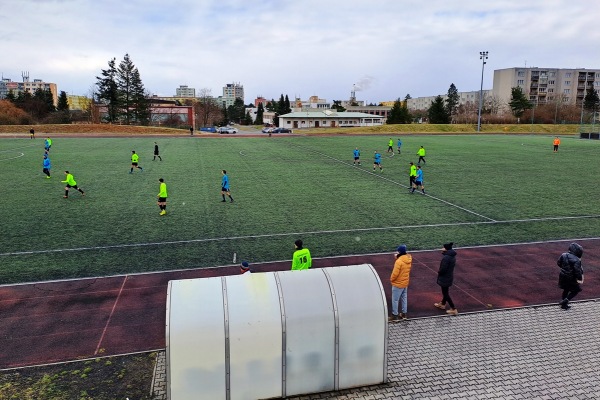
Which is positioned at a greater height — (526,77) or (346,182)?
(526,77)

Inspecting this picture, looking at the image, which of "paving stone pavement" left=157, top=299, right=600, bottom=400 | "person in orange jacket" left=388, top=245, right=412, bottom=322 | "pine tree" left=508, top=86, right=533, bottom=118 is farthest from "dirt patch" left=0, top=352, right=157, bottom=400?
"pine tree" left=508, top=86, right=533, bottom=118

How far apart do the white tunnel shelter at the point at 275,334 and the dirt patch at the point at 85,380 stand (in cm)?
119

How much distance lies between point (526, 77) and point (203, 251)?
122 metres

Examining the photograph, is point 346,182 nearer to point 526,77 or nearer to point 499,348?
point 499,348

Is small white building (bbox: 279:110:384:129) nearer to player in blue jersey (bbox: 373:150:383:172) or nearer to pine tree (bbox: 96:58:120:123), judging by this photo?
pine tree (bbox: 96:58:120:123)

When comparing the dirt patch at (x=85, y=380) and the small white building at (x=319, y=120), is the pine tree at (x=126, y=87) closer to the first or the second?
the small white building at (x=319, y=120)

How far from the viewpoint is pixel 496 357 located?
773 centimetres

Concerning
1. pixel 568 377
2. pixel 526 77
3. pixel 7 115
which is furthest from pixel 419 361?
pixel 526 77

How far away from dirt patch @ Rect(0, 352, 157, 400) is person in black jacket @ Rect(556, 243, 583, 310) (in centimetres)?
867

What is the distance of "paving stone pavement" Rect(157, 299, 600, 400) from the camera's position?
6793 mm

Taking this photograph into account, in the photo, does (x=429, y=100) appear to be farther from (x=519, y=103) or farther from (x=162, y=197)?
(x=162, y=197)

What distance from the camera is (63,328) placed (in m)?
8.64

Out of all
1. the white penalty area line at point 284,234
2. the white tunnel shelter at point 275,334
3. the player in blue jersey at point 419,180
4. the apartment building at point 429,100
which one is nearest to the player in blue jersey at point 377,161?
the player in blue jersey at point 419,180

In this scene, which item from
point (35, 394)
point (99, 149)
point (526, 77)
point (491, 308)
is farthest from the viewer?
point (526, 77)
